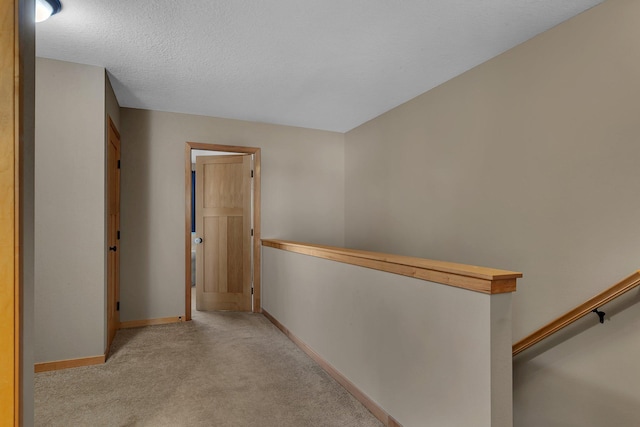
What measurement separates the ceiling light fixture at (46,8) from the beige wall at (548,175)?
2857 mm

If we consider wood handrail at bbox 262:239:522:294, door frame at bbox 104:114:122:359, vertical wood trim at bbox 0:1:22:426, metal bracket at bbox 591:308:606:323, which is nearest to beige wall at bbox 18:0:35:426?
vertical wood trim at bbox 0:1:22:426

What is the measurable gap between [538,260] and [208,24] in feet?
8.66

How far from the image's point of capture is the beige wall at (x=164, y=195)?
378 centimetres

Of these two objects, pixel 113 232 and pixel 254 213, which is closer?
pixel 113 232

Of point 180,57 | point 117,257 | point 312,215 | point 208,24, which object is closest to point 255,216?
point 312,215

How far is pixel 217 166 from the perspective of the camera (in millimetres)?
4566

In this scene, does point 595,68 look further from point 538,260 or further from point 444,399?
point 444,399

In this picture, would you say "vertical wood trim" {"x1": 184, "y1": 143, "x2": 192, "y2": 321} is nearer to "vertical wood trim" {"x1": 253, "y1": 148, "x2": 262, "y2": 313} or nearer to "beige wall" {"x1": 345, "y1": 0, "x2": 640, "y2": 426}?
"vertical wood trim" {"x1": 253, "y1": 148, "x2": 262, "y2": 313}

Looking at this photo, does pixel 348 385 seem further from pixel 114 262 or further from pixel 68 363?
pixel 114 262

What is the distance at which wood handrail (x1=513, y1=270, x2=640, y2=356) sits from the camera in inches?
68.6

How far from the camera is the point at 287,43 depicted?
2471 mm

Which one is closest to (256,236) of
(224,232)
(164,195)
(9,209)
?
(224,232)

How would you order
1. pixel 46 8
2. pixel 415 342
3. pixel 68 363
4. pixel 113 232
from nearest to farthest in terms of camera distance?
pixel 415 342 < pixel 46 8 < pixel 68 363 < pixel 113 232

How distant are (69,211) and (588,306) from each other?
3518mm
